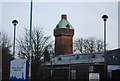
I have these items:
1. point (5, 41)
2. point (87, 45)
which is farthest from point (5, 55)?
point (87, 45)

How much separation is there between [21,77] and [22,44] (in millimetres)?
21315

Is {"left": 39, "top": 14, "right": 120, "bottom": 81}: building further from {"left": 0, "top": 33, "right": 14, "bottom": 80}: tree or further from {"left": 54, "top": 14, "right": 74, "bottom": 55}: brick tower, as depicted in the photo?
{"left": 0, "top": 33, "right": 14, "bottom": 80}: tree

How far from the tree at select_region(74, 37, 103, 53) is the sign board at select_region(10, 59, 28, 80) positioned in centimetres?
5800

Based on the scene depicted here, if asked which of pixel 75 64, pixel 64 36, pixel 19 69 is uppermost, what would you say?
pixel 64 36

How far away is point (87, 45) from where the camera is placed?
8138 cm

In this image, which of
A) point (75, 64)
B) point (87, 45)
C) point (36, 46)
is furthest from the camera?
point (87, 45)

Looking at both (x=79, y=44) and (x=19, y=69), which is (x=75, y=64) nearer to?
(x=79, y=44)

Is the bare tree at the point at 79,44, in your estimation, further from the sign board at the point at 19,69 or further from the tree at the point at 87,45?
the sign board at the point at 19,69

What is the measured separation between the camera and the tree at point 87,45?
79125mm

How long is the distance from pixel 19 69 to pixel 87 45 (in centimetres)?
6120

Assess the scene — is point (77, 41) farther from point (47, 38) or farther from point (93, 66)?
point (47, 38)

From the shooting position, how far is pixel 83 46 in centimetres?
8250

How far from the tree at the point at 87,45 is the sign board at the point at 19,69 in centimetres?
5800

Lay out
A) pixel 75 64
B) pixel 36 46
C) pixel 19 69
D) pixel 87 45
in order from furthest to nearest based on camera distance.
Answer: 1. pixel 87 45
2. pixel 75 64
3. pixel 36 46
4. pixel 19 69
